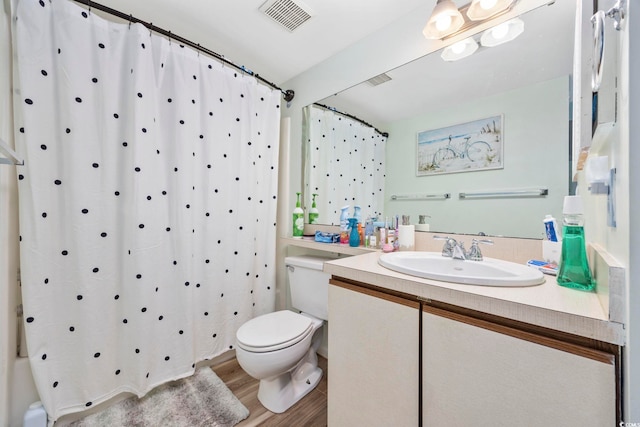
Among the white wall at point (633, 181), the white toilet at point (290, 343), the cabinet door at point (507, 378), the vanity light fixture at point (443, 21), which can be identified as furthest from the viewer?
the white toilet at point (290, 343)

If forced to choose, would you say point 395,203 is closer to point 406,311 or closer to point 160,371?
point 406,311

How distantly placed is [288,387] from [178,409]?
58 centimetres

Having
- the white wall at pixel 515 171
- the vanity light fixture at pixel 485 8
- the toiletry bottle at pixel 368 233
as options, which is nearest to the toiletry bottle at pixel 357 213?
the toiletry bottle at pixel 368 233

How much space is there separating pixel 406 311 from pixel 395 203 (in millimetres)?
812

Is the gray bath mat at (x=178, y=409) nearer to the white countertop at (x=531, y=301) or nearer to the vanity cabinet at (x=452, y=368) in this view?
the vanity cabinet at (x=452, y=368)

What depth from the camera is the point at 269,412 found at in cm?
129

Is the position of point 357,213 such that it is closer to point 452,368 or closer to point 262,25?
point 452,368

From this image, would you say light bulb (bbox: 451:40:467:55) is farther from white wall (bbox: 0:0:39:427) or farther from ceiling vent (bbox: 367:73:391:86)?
white wall (bbox: 0:0:39:427)

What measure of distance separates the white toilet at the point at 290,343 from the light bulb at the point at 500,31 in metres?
1.49

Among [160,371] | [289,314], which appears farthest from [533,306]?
[160,371]

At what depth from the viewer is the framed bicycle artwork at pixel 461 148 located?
3.74 feet

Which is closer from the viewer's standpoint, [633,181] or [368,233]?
[633,181]

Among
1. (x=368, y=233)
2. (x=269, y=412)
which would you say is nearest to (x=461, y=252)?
(x=368, y=233)

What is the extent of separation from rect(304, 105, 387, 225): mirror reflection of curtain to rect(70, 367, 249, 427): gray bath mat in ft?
4.10
